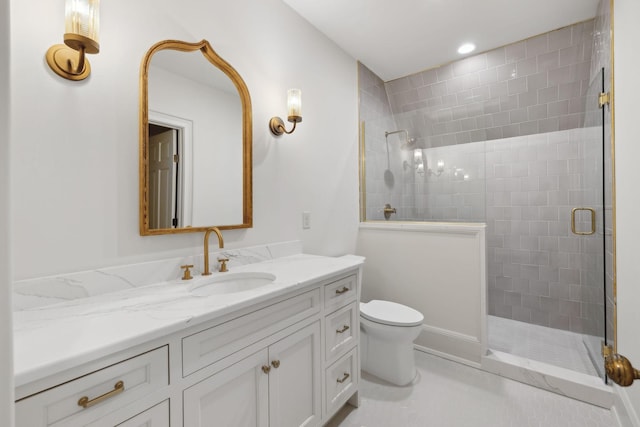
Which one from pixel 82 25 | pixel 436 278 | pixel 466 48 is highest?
pixel 466 48

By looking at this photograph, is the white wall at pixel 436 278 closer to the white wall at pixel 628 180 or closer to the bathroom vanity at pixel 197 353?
the white wall at pixel 628 180

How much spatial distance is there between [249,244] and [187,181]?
20.3 inches

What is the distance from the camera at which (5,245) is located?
0.39 m

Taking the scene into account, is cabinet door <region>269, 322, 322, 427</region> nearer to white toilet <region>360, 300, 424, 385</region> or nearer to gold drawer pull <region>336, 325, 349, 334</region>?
gold drawer pull <region>336, 325, 349, 334</region>

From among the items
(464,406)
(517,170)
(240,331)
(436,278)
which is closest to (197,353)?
(240,331)

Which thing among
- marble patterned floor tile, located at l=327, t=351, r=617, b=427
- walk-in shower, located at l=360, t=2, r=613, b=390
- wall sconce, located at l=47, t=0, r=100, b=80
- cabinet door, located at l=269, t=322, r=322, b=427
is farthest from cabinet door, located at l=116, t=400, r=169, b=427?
walk-in shower, located at l=360, t=2, r=613, b=390

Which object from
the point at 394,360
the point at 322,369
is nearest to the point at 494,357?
the point at 394,360

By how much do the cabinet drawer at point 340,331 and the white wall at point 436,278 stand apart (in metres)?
0.98

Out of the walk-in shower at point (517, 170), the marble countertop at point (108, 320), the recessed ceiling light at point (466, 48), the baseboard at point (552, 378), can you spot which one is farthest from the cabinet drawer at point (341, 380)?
the recessed ceiling light at point (466, 48)

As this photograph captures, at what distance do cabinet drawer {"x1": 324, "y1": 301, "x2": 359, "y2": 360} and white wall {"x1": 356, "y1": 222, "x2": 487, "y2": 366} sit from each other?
0.98 meters

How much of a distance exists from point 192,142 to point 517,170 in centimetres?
305

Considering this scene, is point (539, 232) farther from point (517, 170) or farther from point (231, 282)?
point (231, 282)

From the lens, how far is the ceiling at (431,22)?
210 cm

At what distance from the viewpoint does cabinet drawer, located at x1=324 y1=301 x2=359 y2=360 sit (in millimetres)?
1526
